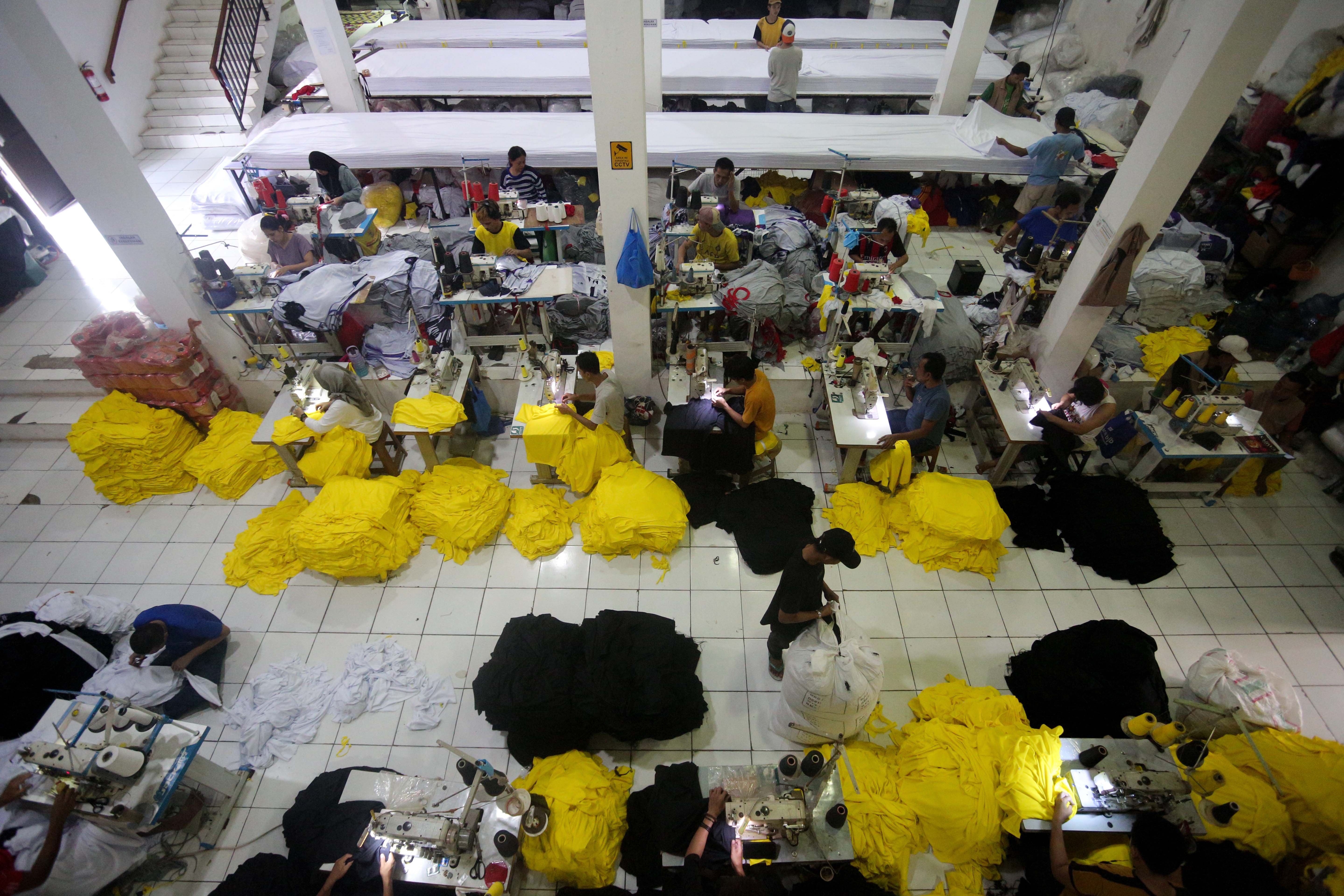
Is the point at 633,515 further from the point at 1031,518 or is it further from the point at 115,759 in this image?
the point at 1031,518

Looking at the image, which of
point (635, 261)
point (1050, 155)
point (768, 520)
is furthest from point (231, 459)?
point (1050, 155)

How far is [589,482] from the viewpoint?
5.45 meters

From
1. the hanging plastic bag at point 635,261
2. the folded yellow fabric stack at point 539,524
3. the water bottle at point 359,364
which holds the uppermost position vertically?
the hanging plastic bag at point 635,261

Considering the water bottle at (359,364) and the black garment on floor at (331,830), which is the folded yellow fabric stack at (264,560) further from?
the black garment on floor at (331,830)

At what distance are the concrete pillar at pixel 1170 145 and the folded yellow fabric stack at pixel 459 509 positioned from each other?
17.3 feet

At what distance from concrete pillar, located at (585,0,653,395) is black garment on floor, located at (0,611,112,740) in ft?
14.6

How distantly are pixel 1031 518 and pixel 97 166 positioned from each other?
26.9 ft

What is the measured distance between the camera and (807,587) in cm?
363

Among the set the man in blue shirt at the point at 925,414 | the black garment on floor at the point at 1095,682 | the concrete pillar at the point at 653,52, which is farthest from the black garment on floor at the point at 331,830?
the concrete pillar at the point at 653,52

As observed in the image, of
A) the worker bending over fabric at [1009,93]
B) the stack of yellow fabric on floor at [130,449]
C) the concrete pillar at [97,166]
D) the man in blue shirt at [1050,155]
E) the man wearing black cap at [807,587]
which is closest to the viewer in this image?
the man wearing black cap at [807,587]

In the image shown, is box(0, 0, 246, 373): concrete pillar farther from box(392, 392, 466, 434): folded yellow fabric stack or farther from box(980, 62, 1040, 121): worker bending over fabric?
box(980, 62, 1040, 121): worker bending over fabric

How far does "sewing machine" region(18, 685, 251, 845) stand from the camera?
319cm

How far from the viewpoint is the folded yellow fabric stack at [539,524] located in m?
5.21

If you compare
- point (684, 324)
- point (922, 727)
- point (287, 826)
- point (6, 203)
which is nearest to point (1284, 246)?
point (684, 324)
